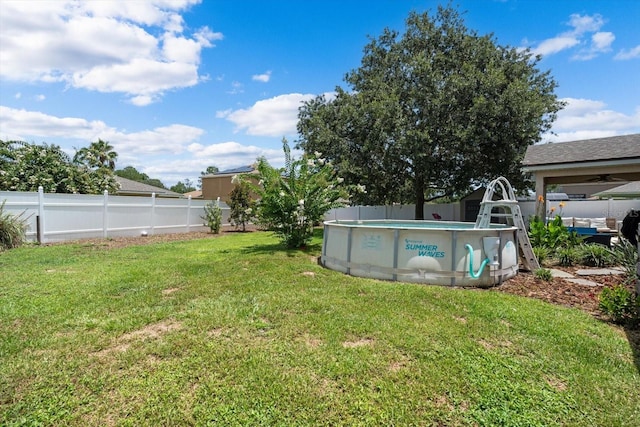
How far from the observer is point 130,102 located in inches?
629

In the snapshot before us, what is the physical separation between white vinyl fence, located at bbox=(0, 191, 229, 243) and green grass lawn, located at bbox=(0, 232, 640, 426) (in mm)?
6609

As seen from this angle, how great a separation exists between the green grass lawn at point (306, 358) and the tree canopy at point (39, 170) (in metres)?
11.7

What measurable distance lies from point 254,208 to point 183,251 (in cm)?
235

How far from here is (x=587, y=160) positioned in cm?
1030

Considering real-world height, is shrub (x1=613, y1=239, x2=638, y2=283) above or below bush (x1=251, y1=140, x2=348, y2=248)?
below

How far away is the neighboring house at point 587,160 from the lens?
9.93 meters

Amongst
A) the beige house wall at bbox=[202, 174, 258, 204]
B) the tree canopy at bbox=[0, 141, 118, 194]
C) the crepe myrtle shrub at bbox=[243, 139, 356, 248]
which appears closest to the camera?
the crepe myrtle shrub at bbox=[243, 139, 356, 248]

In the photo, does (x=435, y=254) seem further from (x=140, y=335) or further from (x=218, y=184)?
(x=218, y=184)

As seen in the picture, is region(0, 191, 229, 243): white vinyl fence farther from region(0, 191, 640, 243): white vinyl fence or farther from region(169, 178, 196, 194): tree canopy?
region(169, 178, 196, 194): tree canopy

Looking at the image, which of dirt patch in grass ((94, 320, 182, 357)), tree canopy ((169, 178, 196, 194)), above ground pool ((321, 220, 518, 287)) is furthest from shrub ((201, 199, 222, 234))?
tree canopy ((169, 178, 196, 194))

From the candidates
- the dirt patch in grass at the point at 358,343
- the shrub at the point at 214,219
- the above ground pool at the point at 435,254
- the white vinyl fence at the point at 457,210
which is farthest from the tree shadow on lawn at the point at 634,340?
the white vinyl fence at the point at 457,210

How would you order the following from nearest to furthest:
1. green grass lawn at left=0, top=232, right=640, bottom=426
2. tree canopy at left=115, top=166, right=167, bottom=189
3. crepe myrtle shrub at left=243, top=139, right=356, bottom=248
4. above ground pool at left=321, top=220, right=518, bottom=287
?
green grass lawn at left=0, top=232, right=640, bottom=426 < above ground pool at left=321, top=220, right=518, bottom=287 < crepe myrtle shrub at left=243, top=139, right=356, bottom=248 < tree canopy at left=115, top=166, right=167, bottom=189

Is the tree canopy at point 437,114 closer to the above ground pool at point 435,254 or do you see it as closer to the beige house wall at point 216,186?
the above ground pool at point 435,254

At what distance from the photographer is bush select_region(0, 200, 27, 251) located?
30.4 ft
